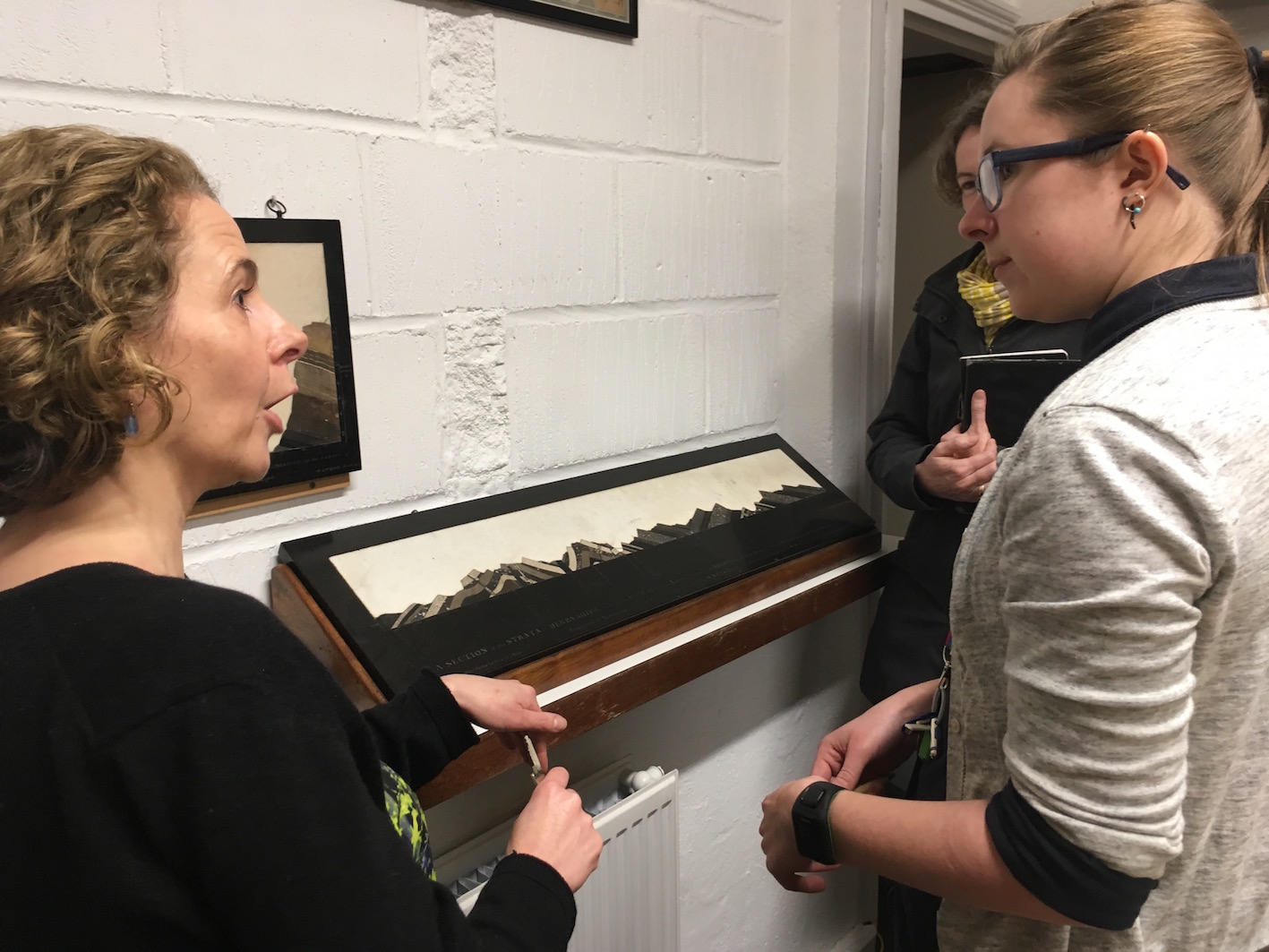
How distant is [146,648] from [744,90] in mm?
1307

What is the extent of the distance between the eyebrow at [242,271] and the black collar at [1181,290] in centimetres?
64

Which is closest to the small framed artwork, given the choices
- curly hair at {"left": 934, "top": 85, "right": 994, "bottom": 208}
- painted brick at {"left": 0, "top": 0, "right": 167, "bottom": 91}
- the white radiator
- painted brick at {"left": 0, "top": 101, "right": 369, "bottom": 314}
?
painted brick at {"left": 0, "top": 101, "right": 369, "bottom": 314}

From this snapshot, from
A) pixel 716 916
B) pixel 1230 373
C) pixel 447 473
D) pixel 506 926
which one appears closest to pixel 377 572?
pixel 447 473

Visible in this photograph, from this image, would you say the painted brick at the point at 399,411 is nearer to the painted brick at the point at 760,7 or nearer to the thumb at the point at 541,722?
the thumb at the point at 541,722

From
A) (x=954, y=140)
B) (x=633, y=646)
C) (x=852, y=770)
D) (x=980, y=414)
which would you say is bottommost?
(x=852, y=770)

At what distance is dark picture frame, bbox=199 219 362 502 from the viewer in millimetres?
928

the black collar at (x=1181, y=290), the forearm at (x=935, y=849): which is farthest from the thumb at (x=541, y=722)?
the black collar at (x=1181, y=290)

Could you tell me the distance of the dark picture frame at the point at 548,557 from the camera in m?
0.94

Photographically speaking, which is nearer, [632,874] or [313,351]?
[313,351]

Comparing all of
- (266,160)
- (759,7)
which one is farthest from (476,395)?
(759,7)

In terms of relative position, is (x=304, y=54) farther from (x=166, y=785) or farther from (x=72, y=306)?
(x=166, y=785)

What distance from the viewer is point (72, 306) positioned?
1.72ft

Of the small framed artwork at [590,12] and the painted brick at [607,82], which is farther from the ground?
the small framed artwork at [590,12]

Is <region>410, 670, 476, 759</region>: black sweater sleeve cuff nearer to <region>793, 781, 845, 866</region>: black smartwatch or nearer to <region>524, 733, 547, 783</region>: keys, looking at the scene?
<region>524, 733, 547, 783</region>: keys
